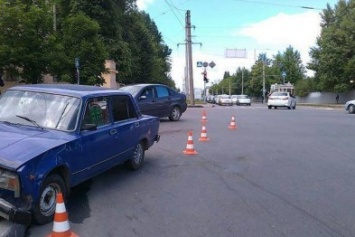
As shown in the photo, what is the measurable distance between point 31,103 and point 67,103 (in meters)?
0.53

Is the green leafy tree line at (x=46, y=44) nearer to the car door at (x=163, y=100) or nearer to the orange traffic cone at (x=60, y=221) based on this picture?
the car door at (x=163, y=100)

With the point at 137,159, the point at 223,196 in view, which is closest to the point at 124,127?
the point at 137,159

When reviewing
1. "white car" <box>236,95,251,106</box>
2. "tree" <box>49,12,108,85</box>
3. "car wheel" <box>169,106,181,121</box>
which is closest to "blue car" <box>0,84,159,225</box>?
"car wheel" <box>169,106,181,121</box>

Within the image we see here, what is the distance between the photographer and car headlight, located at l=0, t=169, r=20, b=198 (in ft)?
15.2

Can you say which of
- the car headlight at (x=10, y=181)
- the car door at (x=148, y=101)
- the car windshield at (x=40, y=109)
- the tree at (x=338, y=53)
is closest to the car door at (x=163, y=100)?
the car door at (x=148, y=101)

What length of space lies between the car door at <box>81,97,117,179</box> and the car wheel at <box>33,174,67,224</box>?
640 millimetres

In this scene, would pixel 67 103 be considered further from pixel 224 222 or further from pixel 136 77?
pixel 136 77

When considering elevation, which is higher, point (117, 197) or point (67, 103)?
point (67, 103)

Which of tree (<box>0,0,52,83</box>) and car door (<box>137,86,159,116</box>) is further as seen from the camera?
tree (<box>0,0,52,83</box>)

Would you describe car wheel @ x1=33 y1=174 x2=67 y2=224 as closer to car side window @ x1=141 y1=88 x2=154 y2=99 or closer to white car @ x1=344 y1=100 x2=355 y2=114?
car side window @ x1=141 y1=88 x2=154 y2=99

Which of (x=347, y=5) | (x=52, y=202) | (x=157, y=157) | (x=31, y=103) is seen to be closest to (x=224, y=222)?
A: (x=52, y=202)

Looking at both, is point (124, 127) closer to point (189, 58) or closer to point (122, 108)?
point (122, 108)

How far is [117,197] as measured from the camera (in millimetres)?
6305

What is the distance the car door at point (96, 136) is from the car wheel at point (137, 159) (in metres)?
1.12
